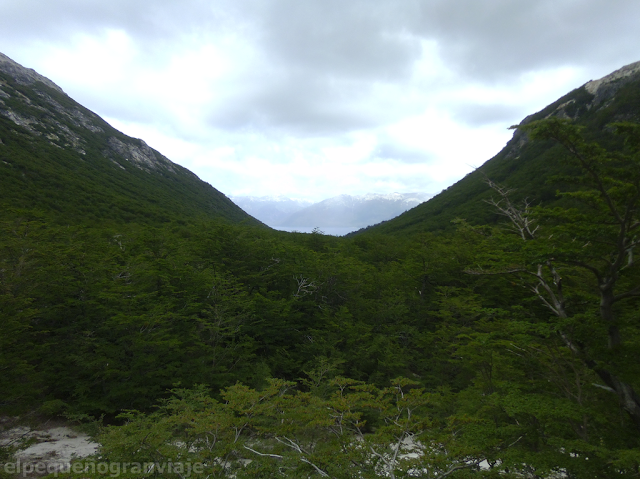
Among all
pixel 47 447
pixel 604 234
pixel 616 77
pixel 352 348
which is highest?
pixel 616 77

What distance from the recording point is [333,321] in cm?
1962

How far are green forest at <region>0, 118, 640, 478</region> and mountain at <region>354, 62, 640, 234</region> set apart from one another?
40569mm

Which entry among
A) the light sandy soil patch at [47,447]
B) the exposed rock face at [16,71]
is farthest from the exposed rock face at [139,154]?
the light sandy soil patch at [47,447]

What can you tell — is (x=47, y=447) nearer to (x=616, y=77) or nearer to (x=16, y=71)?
(x=16, y=71)

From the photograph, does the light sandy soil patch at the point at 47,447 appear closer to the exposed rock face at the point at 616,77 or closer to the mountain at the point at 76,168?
the mountain at the point at 76,168

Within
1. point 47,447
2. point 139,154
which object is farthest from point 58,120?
point 47,447

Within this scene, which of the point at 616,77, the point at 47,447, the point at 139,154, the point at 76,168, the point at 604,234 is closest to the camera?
the point at 604,234

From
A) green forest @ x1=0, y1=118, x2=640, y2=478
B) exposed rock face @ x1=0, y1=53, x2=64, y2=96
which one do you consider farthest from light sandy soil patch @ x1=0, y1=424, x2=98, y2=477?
exposed rock face @ x1=0, y1=53, x2=64, y2=96

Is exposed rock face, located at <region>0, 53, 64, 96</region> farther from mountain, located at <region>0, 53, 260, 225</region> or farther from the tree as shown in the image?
the tree

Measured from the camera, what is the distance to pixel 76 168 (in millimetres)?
56938

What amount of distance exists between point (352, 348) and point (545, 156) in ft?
268

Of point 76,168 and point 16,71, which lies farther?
point 16,71

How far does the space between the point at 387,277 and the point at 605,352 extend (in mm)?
18877

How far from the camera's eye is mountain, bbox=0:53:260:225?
3941 cm
